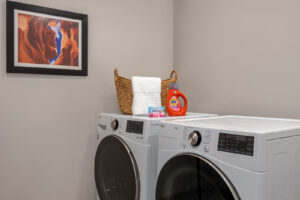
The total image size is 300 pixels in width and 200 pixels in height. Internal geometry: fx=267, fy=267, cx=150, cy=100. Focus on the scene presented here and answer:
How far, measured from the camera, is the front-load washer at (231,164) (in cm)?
98

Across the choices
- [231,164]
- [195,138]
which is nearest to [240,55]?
[195,138]

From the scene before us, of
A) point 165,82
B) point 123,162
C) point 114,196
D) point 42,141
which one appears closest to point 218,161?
point 123,162

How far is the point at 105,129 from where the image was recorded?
189 cm

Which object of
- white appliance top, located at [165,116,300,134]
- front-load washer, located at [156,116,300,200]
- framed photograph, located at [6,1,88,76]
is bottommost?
front-load washer, located at [156,116,300,200]

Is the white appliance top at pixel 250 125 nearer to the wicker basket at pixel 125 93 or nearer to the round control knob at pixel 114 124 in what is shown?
the round control knob at pixel 114 124

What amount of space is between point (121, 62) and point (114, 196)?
109cm

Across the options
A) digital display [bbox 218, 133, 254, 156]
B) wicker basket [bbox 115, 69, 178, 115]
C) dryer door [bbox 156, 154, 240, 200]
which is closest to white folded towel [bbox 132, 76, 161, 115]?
wicker basket [bbox 115, 69, 178, 115]

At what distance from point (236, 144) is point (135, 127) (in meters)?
0.72

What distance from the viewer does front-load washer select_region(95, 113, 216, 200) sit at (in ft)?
5.00

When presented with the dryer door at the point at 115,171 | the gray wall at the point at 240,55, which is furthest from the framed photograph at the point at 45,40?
the gray wall at the point at 240,55

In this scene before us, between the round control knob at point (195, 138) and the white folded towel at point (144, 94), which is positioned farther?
the white folded towel at point (144, 94)

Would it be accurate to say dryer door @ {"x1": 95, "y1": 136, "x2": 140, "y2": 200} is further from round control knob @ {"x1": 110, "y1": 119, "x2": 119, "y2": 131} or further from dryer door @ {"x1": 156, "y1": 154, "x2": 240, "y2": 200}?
dryer door @ {"x1": 156, "y1": 154, "x2": 240, "y2": 200}

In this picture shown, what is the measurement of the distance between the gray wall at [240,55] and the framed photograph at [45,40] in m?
0.91

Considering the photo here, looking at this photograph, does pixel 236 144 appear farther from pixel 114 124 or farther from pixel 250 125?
pixel 114 124
